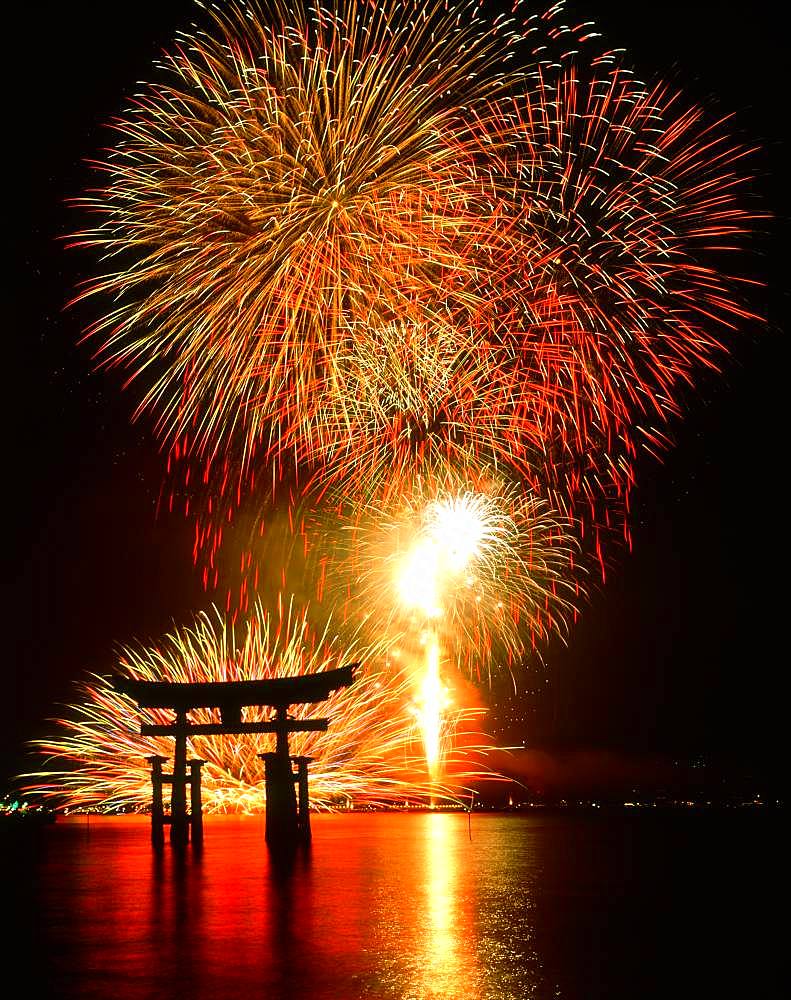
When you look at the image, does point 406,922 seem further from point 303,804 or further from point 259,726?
point 303,804

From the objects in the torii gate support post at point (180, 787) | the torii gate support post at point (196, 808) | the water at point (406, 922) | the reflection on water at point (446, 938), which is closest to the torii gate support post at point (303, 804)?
the water at point (406, 922)

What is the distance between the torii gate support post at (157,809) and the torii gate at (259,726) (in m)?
0.02

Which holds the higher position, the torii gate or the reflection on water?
the torii gate

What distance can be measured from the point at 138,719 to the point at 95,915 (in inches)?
603

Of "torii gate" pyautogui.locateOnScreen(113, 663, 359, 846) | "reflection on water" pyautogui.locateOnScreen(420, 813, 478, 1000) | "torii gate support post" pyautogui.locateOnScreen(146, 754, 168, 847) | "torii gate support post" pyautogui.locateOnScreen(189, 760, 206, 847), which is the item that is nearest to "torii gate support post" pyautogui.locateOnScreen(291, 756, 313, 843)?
"torii gate" pyautogui.locateOnScreen(113, 663, 359, 846)

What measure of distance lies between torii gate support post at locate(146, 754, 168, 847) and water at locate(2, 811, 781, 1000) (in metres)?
1.66

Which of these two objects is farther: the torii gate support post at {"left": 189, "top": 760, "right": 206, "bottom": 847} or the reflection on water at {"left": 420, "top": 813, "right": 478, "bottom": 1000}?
the torii gate support post at {"left": 189, "top": 760, "right": 206, "bottom": 847}

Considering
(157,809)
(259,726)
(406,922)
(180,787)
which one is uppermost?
(259,726)

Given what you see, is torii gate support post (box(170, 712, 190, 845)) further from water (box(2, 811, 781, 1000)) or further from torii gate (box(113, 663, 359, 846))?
water (box(2, 811, 781, 1000))

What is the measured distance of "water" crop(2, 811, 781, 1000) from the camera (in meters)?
5.77

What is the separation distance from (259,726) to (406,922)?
28.8 ft

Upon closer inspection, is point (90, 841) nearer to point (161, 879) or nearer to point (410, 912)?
point (161, 879)

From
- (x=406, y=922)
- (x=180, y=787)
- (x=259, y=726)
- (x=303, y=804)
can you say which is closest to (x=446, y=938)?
(x=406, y=922)

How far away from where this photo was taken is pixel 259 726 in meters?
16.2
